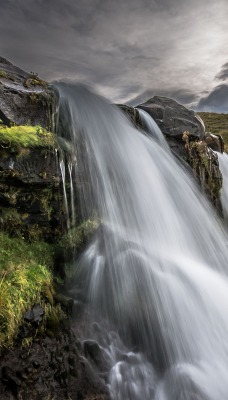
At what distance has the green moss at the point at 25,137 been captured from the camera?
A: 18.7ft

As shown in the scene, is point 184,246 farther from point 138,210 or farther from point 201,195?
point 201,195

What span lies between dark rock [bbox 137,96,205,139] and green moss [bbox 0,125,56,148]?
6.47 meters

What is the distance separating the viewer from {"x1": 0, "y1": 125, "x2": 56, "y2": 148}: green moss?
5.71 m

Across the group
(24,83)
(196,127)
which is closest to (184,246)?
(24,83)

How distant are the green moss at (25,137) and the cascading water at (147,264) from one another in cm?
74

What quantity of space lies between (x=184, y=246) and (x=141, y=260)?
207 centimetres

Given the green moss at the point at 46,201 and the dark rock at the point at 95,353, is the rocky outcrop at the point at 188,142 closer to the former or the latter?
the green moss at the point at 46,201

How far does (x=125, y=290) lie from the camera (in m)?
5.36

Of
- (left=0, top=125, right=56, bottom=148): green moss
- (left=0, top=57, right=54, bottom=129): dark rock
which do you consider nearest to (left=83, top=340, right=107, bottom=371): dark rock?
(left=0, top=125, right=56, bottom=148): green moss

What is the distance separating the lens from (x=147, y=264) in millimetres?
5828

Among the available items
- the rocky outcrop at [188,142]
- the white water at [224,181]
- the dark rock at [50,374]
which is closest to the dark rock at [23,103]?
the dark rock at [50,374]

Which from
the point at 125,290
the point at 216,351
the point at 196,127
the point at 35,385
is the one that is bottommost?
the point at 216,351

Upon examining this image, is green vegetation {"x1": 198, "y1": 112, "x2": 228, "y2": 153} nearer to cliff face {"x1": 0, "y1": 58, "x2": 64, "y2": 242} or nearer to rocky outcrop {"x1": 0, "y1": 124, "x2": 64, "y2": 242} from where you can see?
cliff face {"x1": 0, "y1": 58, "x2": 64, "y2": 242}

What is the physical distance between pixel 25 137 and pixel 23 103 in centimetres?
92
